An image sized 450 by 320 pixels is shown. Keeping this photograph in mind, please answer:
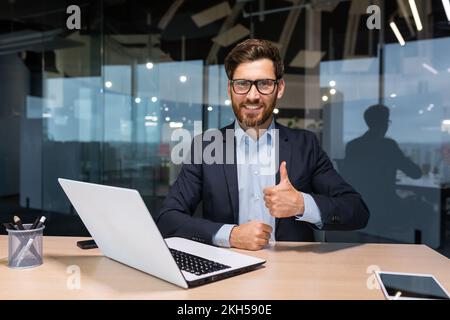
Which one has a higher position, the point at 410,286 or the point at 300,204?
the point at 300,204

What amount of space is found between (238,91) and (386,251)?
886 millimetres

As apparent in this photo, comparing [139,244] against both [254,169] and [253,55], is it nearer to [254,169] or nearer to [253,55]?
[254,169]

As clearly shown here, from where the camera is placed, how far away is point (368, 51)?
12.3ft

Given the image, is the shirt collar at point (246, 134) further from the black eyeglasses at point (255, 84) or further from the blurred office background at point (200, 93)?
the blurred office background at point (200, 93)

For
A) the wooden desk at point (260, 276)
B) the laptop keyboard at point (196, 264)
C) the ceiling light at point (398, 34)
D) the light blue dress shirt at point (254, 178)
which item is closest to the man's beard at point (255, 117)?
the light blue dress shirt at point (254, 178)

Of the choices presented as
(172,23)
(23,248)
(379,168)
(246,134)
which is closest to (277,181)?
(246,134)

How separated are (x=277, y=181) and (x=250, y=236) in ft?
1.45

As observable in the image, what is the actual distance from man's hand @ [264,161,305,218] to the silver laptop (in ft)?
0.74

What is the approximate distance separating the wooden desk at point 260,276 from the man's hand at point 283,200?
5.6 inches

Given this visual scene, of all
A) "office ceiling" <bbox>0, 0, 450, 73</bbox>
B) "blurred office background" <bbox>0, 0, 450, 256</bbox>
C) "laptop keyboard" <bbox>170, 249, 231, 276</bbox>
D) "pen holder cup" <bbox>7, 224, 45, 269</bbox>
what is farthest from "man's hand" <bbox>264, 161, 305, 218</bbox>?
"office ceiling" <bbox>0, 0, 450, 73</bbox>

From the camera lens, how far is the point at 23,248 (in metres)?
1.14

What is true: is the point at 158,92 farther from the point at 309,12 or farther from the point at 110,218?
the point at 110,218

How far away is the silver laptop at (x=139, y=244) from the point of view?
0.89m

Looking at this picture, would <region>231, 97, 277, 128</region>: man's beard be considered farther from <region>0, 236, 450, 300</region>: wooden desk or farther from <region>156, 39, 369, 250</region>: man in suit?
<region>0, 236, 450, 300</region>: wooden desk
